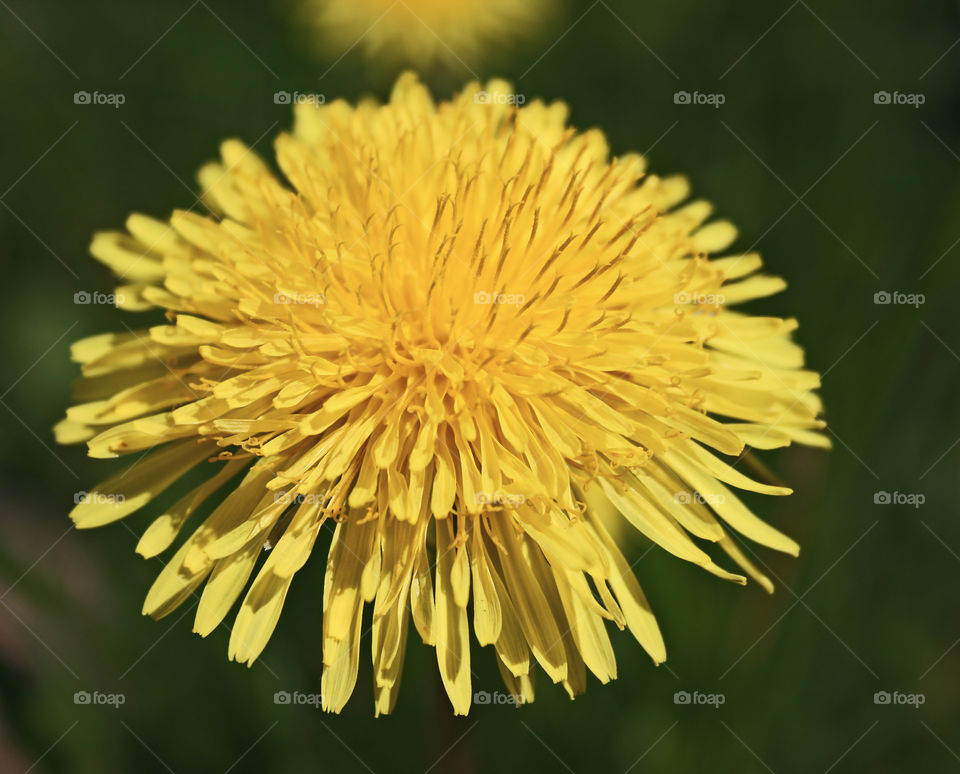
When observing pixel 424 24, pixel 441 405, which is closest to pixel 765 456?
pixel 441 405

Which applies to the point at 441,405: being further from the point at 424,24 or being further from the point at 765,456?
the point at 424,24

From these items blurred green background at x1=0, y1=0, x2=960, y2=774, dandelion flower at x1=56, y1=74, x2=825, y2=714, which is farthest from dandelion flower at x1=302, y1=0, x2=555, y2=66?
dandelion flower at x1=56, y1=74, x2=825, y2=714

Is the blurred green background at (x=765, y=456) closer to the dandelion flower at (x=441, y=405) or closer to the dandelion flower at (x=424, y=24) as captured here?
the dandelion flower at (x=424, y=24)

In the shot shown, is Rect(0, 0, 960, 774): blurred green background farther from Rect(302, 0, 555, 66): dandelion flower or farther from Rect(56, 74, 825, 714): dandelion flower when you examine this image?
Rect(56, 74, 825, 714): dandelion flower

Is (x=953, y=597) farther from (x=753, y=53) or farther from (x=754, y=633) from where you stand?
(x=753, y=53)

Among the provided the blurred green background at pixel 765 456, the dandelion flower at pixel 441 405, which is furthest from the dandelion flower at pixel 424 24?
the dandelion flower at pixel 441 405
